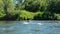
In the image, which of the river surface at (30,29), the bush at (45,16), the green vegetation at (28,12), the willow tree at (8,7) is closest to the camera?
the river surface at (30,29)

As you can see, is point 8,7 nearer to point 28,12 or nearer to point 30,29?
point 28,12

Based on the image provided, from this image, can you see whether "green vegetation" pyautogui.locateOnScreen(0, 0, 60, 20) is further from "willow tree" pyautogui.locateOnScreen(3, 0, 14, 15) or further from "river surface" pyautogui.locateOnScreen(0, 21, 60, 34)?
"river surface" pyautogui.locateOnScreen(0, 21, 60, 34)

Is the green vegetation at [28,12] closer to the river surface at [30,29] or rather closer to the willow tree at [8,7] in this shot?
the willow tree at [8,7]

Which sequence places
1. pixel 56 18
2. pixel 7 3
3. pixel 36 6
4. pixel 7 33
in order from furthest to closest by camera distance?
pixel 36 6, pixel 7 3, pixel 56 18, pixel 7 33

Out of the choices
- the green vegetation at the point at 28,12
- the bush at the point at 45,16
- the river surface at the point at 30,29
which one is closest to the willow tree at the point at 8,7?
the green vegetation at the point at 28,12

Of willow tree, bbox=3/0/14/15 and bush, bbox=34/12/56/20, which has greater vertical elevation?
willow tree, bbox=3/0/14/15

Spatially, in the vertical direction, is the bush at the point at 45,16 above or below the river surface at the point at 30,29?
below

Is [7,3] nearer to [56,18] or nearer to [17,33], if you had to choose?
[56,18]

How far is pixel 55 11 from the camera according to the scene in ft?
316

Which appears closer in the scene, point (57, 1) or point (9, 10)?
point (9, 10)

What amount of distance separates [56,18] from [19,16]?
562 inches

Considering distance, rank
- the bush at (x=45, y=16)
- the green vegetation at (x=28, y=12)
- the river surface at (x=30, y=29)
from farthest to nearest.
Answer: the green vegetation at (x=28, y=12) → the bush at (x=45, y=16) → the river surface at (x=30, y=29)

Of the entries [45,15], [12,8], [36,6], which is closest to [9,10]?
[12,8]

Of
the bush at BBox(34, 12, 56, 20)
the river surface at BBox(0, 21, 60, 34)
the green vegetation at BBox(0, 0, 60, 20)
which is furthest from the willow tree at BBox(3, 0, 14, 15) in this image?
the river surface at BBox(0, 21, 60, 34)
